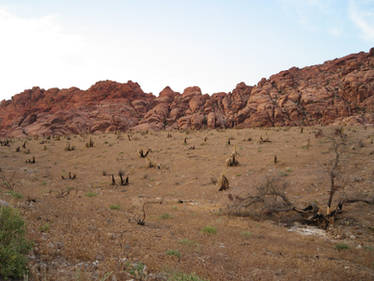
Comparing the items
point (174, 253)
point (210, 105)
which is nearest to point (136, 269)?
point (174, 253)

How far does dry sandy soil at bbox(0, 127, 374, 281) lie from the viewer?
4633 millimetres

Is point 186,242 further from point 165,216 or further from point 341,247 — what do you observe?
point 341,247

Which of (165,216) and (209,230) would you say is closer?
(209,230)

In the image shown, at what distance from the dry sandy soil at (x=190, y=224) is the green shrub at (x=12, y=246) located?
0.20 meters

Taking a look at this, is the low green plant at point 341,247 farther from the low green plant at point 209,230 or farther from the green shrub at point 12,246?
the green shrub at point 12,246

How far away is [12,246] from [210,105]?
5391 cm

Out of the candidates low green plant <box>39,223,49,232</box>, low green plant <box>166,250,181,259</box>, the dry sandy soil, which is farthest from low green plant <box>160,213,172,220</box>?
low green plant <box>39,223,49,232</box>

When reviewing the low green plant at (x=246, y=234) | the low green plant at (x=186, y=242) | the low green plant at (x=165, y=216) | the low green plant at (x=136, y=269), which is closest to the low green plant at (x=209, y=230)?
the low green plant at (x=246, y=234)

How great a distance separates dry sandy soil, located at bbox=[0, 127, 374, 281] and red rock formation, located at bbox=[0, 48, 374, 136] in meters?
29.1

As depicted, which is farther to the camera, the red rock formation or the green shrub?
the red rock formation

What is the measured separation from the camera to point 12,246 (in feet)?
12.4

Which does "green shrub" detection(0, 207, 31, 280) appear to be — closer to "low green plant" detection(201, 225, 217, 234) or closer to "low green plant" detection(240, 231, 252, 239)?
"low green plant" detection(201, 225, 217, 234)

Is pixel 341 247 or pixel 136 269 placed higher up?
pixel 136 269

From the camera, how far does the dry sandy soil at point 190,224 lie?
463 centimetres
